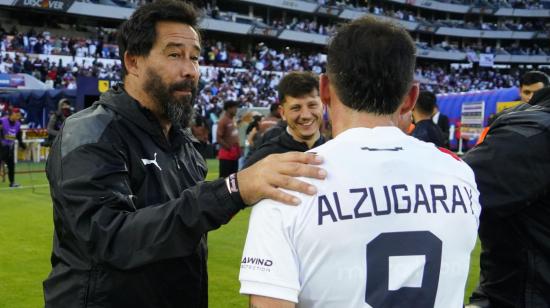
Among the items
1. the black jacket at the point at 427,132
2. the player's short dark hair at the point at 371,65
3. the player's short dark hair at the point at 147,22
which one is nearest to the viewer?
the player's short dark hair at the point at 371,65

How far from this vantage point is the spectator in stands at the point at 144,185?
5.72 feet

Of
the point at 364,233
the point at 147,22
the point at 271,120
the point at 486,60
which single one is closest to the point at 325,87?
the point at 364,233

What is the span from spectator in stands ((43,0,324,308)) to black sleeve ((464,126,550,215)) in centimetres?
97

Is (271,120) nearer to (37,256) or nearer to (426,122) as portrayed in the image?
(426,122)

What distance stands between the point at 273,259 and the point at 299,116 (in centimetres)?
352

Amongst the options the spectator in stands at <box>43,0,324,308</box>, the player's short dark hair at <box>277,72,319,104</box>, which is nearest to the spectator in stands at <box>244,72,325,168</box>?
the player's short dark hair at <box>277,72,319,104</box>

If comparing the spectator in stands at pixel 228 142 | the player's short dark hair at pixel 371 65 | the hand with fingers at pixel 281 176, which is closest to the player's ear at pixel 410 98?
the player's short dark hair at pixel 371 65

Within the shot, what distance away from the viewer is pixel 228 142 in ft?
34.3

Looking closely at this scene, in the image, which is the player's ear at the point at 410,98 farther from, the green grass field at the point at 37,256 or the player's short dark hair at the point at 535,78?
the player's short dark hair at the point at 535,78

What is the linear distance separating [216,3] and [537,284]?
50.3m

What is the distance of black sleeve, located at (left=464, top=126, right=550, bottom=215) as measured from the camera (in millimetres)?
2145

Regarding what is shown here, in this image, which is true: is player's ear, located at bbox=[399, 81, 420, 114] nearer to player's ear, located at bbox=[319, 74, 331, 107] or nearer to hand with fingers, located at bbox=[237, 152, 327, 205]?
player's ear, located at bbox=[319, 74, 331, 107]

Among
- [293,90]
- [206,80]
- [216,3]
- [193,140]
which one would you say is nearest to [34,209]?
[293,90]

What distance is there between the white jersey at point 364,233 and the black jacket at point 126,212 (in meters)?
0.31
